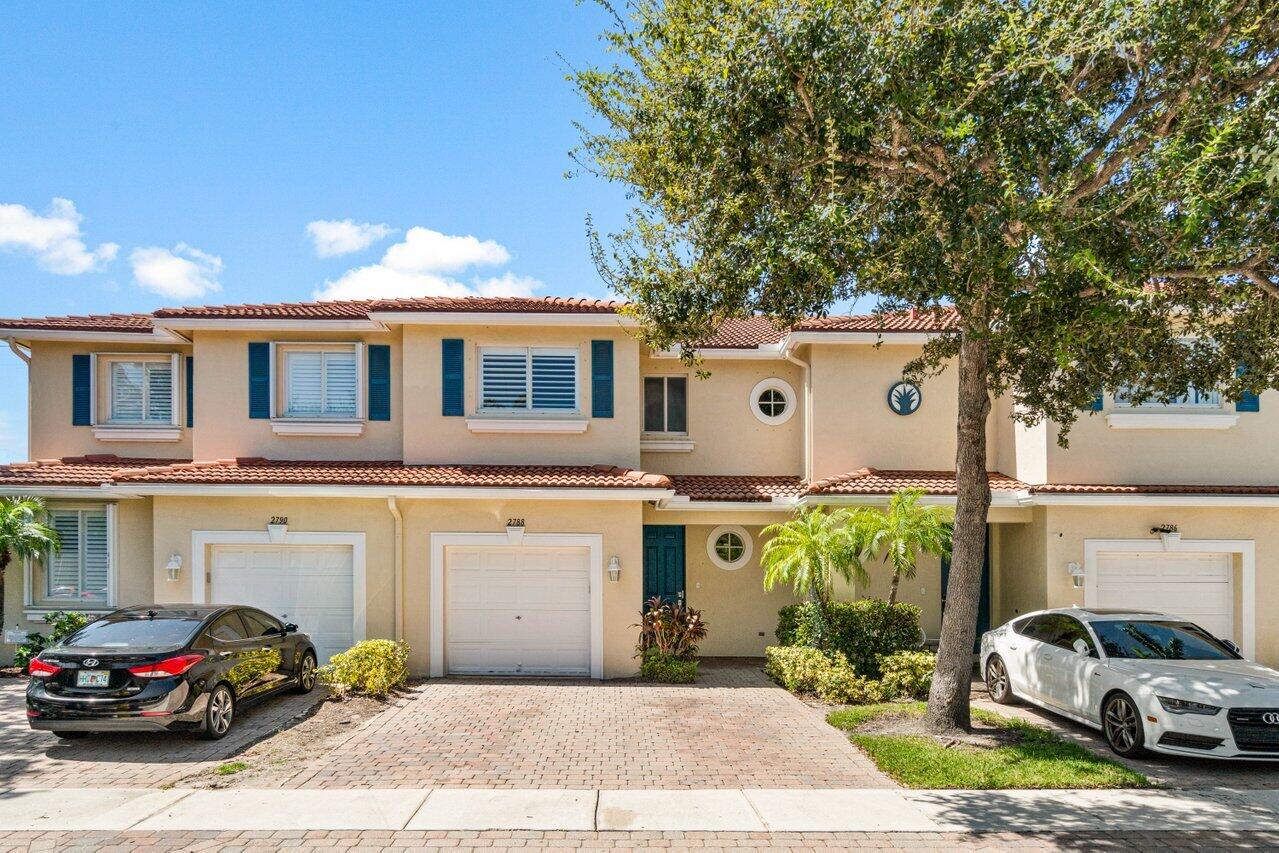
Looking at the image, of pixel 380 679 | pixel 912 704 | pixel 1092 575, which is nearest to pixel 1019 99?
pixel 912 704

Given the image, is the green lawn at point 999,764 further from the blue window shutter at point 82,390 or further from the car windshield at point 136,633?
the blue window shutter at point 82,390

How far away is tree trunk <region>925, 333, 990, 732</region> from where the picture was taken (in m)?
9.18

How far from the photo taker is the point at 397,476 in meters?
12.2

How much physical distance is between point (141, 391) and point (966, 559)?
15.0 m

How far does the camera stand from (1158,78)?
7.61 m

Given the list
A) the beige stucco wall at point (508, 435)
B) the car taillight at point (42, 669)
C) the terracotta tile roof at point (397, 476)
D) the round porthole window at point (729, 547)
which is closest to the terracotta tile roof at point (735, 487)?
the round porthole window at point (729, 547)

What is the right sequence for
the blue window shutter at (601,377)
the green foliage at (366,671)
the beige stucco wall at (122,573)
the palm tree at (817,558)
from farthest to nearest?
the blue window shutter at (601,377), the beige stucco wall at (122,573), the palm tree at (817,558), the green foliage at (366,671)

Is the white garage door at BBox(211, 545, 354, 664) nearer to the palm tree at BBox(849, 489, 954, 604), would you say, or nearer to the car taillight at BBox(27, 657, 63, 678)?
the car taillight at BBox(27, 657, 63, 678)

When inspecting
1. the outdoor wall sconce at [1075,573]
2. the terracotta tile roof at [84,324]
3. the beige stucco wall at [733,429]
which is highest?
the terracotta tile roof at [84,324]

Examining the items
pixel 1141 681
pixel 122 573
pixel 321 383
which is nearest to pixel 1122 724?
pixel 1141 681

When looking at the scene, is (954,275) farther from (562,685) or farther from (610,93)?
(562,685)

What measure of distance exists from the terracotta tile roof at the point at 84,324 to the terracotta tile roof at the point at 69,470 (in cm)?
243

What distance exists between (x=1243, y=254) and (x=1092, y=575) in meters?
7.16

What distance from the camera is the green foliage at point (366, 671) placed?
35.7 ft
